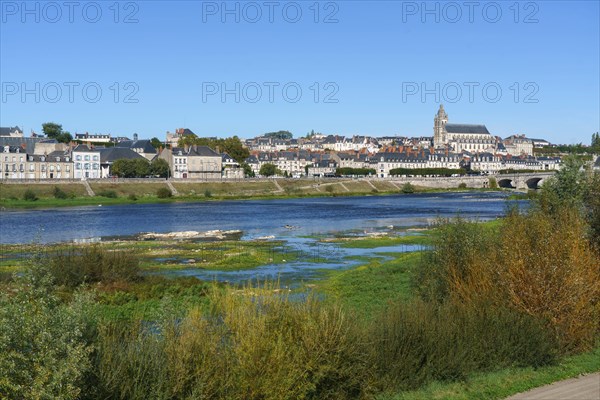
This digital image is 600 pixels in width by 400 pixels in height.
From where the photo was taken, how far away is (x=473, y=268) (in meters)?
18.7

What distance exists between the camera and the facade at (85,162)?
115188 millimetres

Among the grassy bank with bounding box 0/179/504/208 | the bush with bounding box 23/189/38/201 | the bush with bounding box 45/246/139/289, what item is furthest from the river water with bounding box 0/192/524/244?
the bush with bounding box 45/246/139/289

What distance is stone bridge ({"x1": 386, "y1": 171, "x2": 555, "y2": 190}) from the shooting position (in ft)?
449

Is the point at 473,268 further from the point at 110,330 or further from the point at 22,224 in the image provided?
the point at 22,224

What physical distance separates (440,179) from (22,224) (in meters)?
99.2

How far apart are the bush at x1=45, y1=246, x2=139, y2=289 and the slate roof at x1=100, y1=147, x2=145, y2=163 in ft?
304

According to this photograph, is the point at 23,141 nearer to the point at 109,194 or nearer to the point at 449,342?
the point at 109,194

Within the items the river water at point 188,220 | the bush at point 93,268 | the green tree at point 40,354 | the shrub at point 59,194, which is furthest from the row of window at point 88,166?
the green tree at point 40,354

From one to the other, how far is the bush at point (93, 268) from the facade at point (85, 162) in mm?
89873

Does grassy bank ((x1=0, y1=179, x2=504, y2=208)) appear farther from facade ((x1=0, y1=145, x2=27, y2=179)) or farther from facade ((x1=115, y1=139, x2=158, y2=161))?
facade ((x1=115, y1=139, x2=158, y2=161))

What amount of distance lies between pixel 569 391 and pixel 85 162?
11038 centimetres

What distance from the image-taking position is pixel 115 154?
122 m

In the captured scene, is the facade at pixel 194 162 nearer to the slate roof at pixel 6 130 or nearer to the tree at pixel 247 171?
the tree at pixel 247 171

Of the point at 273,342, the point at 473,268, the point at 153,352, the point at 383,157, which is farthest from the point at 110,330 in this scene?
the point at 383,157
